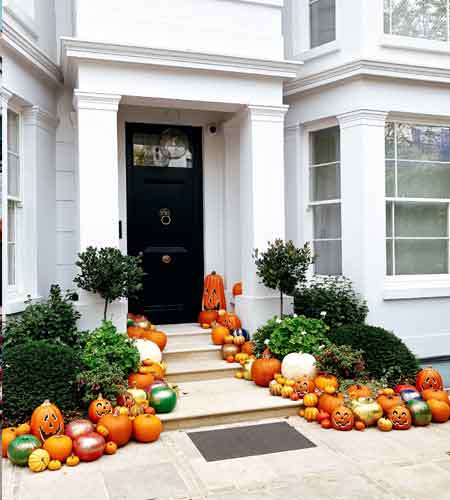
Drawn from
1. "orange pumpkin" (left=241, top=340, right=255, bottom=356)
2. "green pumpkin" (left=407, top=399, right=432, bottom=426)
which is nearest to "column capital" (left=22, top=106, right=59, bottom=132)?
"orange pumpkin" (left=241, top=340, right=255, bottom=356)

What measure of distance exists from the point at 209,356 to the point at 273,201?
1.91m

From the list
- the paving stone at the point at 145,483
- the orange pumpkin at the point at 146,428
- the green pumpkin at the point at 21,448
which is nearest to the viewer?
the paving stone at the point at 145,483

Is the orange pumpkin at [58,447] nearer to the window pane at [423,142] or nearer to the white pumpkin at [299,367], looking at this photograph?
the white pumpkin at [299,367]

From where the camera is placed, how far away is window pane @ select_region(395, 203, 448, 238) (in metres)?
6.96

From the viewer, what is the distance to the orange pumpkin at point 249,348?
6.06 meters

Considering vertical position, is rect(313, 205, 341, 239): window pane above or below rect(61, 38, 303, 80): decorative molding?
below

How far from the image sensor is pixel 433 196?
7.12 meters

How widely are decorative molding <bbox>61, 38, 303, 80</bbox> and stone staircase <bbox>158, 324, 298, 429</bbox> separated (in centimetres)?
305

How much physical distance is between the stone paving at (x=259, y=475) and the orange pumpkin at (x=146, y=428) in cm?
6

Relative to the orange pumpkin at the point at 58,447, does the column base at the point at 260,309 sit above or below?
above

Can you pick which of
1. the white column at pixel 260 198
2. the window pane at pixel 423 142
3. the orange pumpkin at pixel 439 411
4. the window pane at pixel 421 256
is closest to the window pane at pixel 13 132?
the white column at pixel 260 198

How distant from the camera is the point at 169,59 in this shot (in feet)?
19.6

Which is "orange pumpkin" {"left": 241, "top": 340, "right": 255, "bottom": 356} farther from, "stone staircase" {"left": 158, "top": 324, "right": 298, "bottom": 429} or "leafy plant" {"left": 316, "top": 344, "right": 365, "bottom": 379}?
"leafy plant" {"left": 316, "top": 344, "right": 365, "bottom": 379}

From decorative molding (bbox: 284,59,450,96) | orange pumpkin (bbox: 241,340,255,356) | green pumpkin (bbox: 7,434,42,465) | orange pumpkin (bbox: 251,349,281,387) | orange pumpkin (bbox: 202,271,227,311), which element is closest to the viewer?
green pumpkin (bbox: 7,434,42,465)
